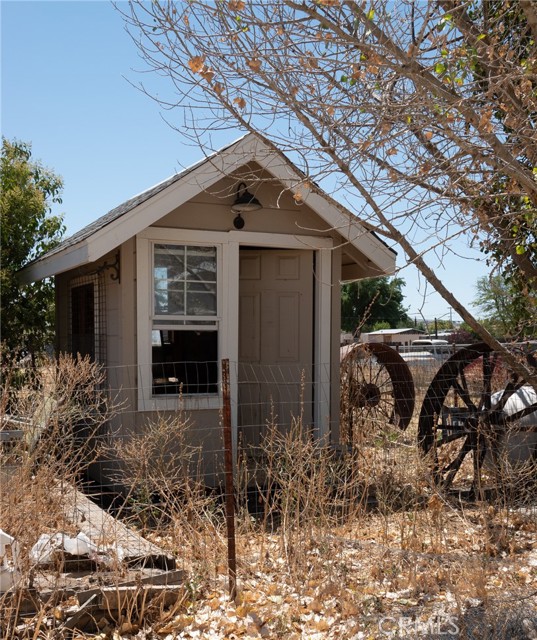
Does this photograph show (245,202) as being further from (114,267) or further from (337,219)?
(114,267)

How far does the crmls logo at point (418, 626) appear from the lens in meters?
4.23

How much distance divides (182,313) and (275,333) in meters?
1.49

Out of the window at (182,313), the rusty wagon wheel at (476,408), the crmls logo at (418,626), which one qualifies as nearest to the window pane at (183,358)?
the window at (182,313)

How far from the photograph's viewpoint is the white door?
8.93 m

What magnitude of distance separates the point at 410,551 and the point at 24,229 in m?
8.57

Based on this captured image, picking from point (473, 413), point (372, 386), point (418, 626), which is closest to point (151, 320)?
point (372, 386)

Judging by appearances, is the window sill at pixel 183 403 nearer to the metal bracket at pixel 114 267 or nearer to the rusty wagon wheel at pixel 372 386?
the metal bracket at pixel 114 267

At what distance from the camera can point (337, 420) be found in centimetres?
862

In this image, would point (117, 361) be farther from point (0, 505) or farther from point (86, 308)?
point (0, 505)

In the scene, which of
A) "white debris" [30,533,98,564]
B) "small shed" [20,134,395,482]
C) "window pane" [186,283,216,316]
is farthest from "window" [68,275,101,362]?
"white debris" [30,533,98,564]

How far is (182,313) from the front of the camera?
8078mm

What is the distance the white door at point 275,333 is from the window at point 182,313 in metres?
0.76

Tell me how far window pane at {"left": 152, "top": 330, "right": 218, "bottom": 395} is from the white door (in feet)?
1.98

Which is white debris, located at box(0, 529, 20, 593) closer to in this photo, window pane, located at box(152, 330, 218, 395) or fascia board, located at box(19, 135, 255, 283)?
fascia board, located at box(19, 135, 255, 283)
